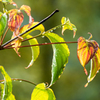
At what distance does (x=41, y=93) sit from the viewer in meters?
0.36

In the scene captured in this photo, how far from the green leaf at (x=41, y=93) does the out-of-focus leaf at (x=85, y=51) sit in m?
0.12

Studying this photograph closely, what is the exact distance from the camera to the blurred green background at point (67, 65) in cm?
271

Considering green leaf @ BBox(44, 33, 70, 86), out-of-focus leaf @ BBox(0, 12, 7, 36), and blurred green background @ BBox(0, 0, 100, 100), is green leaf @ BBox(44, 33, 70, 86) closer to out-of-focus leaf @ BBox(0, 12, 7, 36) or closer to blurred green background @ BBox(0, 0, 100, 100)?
out-of-focus leaf @ BBox(0, 12, 7, 36)

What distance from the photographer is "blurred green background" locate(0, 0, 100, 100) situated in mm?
2709

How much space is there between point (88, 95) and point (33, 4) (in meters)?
1.79

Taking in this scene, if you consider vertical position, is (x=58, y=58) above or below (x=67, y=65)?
above

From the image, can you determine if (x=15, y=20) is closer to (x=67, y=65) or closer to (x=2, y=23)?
(x=2, y=23)

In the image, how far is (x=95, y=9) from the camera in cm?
309

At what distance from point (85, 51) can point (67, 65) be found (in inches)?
98.6

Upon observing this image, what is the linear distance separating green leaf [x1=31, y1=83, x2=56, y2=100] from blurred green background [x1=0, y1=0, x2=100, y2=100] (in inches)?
90.9

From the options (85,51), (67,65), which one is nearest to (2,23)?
(85,51)

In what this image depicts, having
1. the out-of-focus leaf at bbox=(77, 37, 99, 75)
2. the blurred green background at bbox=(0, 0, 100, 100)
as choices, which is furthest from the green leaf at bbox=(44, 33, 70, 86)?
the blurred green background at bbox=(0, 0, 100, 100)

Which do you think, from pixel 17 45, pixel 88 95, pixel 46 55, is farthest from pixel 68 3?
pixel 17 45

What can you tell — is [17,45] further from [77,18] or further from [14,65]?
[77,18]
